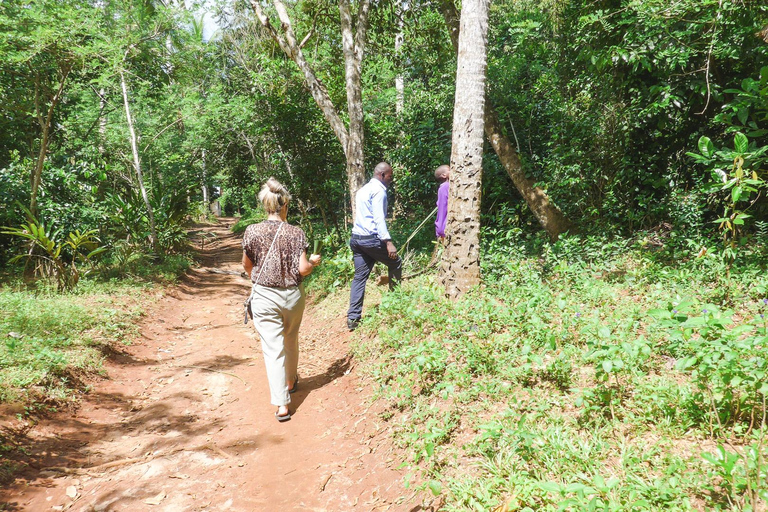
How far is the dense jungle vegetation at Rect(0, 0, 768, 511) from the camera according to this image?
266cm

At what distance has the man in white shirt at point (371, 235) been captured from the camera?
5582 millimetres

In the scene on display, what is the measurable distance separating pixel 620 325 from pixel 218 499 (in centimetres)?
346

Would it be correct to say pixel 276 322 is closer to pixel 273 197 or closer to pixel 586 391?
pixel 273 197

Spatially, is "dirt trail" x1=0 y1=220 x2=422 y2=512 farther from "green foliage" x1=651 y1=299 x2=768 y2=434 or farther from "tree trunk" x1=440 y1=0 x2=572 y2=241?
"tree trunk" x1=440 y1=0 x2=572 y2=241

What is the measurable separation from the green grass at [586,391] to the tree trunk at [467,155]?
1.24 feet

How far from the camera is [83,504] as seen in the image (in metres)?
3.27

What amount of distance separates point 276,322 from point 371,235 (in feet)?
5.91

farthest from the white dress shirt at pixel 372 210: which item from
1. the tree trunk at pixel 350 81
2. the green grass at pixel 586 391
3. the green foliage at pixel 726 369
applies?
the green foliage at pixel 726 369

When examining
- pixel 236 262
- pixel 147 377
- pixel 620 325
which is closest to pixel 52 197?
pixel 236 262

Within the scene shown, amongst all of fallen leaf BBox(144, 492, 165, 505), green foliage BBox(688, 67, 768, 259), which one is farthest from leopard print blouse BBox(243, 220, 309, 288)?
green foliage BBox(688, 67, 768, 259)

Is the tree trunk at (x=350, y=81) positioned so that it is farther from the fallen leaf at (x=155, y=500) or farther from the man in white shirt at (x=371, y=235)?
the fallen leaf at (x=155, y=500)

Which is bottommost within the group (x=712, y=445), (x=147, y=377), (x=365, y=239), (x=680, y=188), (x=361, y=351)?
(x=147, y=377)

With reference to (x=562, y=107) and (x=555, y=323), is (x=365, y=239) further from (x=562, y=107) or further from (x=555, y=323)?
(x=562, y=107)

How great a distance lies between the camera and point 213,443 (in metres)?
4.11
